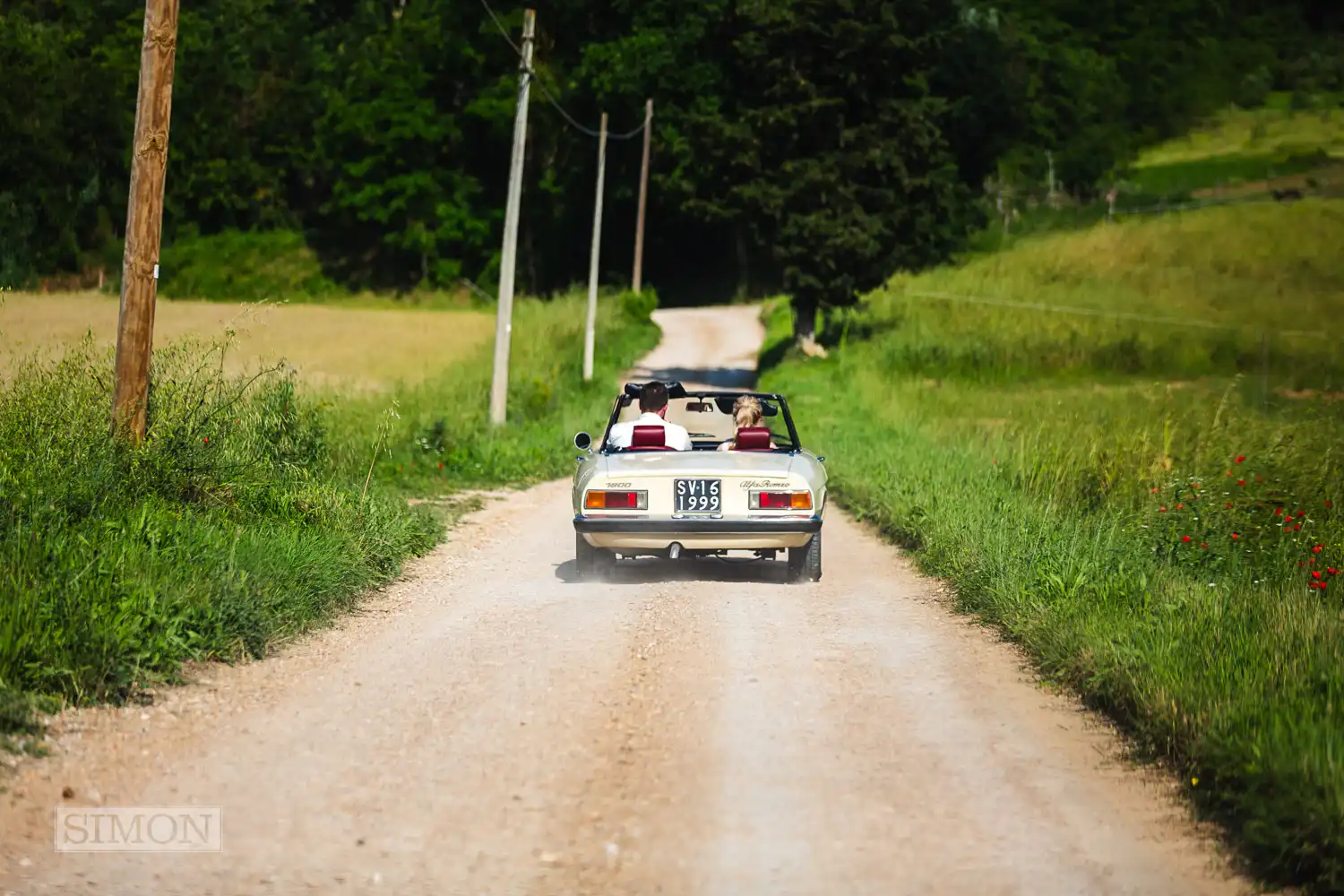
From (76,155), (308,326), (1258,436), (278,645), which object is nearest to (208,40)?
(76,155)

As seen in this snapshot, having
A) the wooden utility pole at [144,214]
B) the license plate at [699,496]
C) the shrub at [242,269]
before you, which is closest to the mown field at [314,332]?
the shrub at [242,269]

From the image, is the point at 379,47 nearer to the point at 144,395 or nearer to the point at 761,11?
the point at 761,11

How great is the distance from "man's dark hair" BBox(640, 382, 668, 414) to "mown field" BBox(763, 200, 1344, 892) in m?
2.74

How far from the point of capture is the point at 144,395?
12547mm

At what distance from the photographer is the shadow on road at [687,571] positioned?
13328 mm

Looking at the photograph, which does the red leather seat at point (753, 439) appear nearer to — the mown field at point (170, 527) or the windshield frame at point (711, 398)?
the windshield frame at point (711, 398)

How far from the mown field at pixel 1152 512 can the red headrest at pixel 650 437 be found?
259 cm

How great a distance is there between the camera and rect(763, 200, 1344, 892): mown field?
22.0 ft

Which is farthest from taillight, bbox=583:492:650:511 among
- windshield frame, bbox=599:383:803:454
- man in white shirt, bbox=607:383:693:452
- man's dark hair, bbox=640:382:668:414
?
man's dark hair, bbox=640:382:668:414

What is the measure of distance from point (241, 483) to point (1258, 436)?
499 inches

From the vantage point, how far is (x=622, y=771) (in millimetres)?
6770

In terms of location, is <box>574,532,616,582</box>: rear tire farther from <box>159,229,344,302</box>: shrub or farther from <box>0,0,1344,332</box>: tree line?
<box>159,229,344,302</box>: shrub

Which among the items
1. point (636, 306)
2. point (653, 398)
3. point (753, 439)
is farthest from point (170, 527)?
point (636, 306)

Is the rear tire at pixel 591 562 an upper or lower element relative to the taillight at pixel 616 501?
lower
